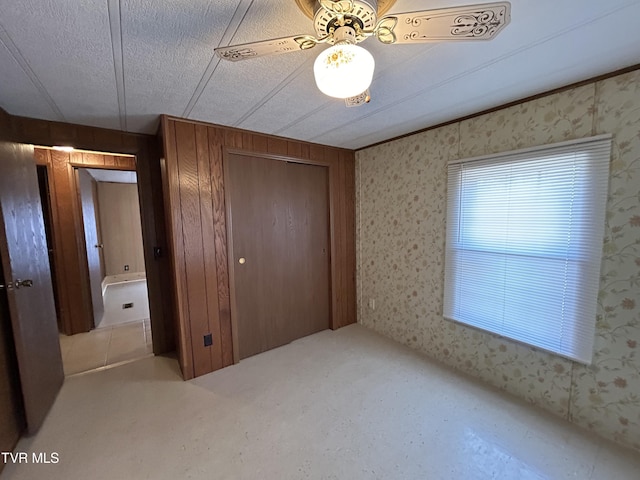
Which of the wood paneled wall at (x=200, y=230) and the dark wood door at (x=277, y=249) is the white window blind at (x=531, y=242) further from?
the wood paneled wall at (x=200, y=230)

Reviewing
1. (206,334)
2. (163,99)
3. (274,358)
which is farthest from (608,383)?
(163,99)

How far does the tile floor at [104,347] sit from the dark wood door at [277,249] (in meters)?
1.23

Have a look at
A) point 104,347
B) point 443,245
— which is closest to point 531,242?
point 443,245

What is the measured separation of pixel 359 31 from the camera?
0.95 metres

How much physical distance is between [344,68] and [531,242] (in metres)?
1.80

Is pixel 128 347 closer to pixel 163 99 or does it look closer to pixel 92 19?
pixel 163 99

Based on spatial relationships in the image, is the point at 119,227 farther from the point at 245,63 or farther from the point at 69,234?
the point at 245,63

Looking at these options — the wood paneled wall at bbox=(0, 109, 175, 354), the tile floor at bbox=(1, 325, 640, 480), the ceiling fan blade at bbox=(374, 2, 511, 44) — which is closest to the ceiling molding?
the ceiling fan blade at bbox=(374, 2, 511, 44)

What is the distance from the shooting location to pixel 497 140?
2016mm

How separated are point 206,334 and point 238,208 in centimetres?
116

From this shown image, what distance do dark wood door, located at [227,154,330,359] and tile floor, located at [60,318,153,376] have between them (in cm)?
123

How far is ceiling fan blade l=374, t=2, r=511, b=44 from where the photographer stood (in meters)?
0.81

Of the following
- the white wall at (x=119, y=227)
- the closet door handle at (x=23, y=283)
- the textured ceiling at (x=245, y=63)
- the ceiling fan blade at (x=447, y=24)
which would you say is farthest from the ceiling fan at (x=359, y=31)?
the white wall at (x=119, y=227)

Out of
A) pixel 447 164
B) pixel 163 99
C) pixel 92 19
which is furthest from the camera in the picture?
pixel 447 164
